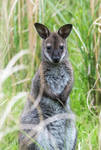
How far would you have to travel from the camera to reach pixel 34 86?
4.48 metres

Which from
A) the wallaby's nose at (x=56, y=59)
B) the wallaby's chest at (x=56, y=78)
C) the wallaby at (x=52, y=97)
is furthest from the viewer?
the wallaby's chest at (x=56, y=78)

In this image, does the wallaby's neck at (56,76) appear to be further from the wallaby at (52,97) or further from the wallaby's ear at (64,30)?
the wallaby's ear at (64,30)

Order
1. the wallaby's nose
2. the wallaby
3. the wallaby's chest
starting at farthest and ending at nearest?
the wallaby's chest
the wallaby's nose
the wallaby

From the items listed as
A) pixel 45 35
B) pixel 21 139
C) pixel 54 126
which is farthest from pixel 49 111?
pixel 45 35

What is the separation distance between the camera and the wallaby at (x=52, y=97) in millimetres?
4233

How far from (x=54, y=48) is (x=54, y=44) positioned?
5 centimetres

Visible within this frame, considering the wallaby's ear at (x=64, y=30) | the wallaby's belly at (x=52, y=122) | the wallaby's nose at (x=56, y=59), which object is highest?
the wallaby's ear at (x=64, y=30)

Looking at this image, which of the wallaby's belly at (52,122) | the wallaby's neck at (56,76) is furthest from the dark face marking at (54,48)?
the wallaby's belly at (52,122)

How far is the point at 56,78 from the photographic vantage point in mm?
4531

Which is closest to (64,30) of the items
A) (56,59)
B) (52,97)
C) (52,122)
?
(56,59)

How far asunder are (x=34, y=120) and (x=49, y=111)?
0.20 meters

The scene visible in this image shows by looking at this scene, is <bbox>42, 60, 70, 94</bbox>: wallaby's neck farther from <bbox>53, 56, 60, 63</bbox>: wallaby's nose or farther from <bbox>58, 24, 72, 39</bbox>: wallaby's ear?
<bbox>58, 24, 72, 39</bbox>: wallaby's ear

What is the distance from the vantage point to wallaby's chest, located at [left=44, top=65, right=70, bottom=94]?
14.8 ft

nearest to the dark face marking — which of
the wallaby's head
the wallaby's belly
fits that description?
the wallaby's head
